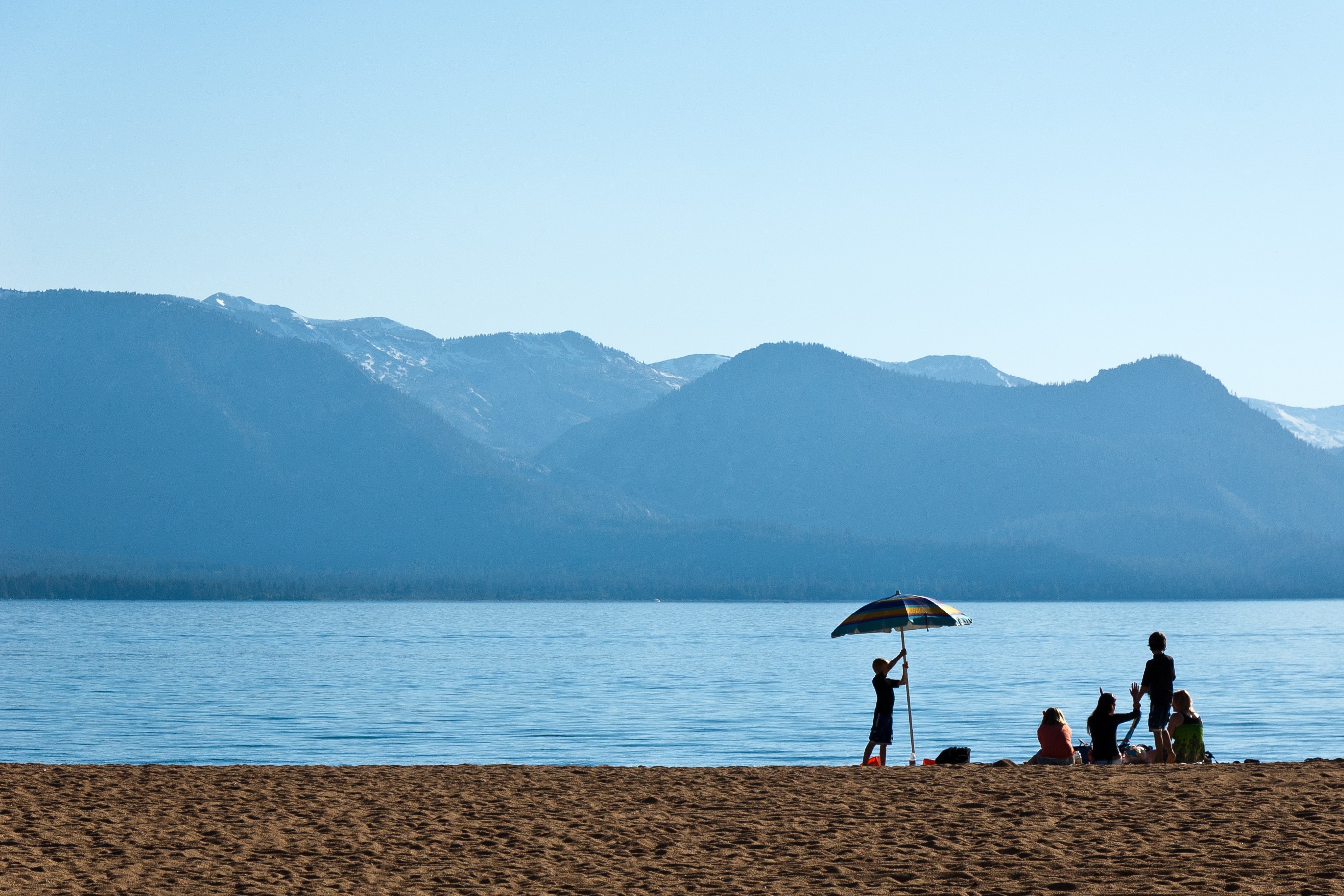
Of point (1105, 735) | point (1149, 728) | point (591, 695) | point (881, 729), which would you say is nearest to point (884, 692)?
point (881, 729)

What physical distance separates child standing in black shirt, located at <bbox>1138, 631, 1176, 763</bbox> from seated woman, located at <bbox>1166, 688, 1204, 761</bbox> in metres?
0.16

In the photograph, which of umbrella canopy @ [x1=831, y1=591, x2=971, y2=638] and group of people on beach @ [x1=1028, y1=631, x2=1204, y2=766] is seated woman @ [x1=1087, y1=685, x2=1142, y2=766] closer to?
group of people on beach @ [x1=1028, y1=631, x2=1204, y2=766]

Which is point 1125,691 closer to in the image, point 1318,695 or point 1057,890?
point 1318,695

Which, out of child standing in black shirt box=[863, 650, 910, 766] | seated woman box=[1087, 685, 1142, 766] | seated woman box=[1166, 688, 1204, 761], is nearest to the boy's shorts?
child standing in black shirt box=[863, 650, 910, 766]

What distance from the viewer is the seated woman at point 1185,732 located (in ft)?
74.6

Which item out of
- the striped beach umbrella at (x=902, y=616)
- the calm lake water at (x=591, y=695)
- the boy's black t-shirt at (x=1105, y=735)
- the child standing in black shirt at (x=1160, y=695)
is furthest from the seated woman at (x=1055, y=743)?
the calm lake water at (x=591, y=695)

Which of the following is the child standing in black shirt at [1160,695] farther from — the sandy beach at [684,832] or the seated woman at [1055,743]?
the seated woman at [1055,743]

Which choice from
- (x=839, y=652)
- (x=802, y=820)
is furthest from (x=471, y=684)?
(x=802, y=820)

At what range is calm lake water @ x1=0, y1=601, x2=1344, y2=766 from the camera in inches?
1682

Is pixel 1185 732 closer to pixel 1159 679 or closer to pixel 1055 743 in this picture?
pixel 1159 679

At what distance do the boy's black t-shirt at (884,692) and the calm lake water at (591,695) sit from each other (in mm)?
13900

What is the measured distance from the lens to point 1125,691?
7081 cm

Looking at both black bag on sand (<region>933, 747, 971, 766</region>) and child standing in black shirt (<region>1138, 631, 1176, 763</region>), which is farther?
black bag on sand (<region>933, 747, 971, 766</region>)

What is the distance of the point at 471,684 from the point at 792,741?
30.6m
